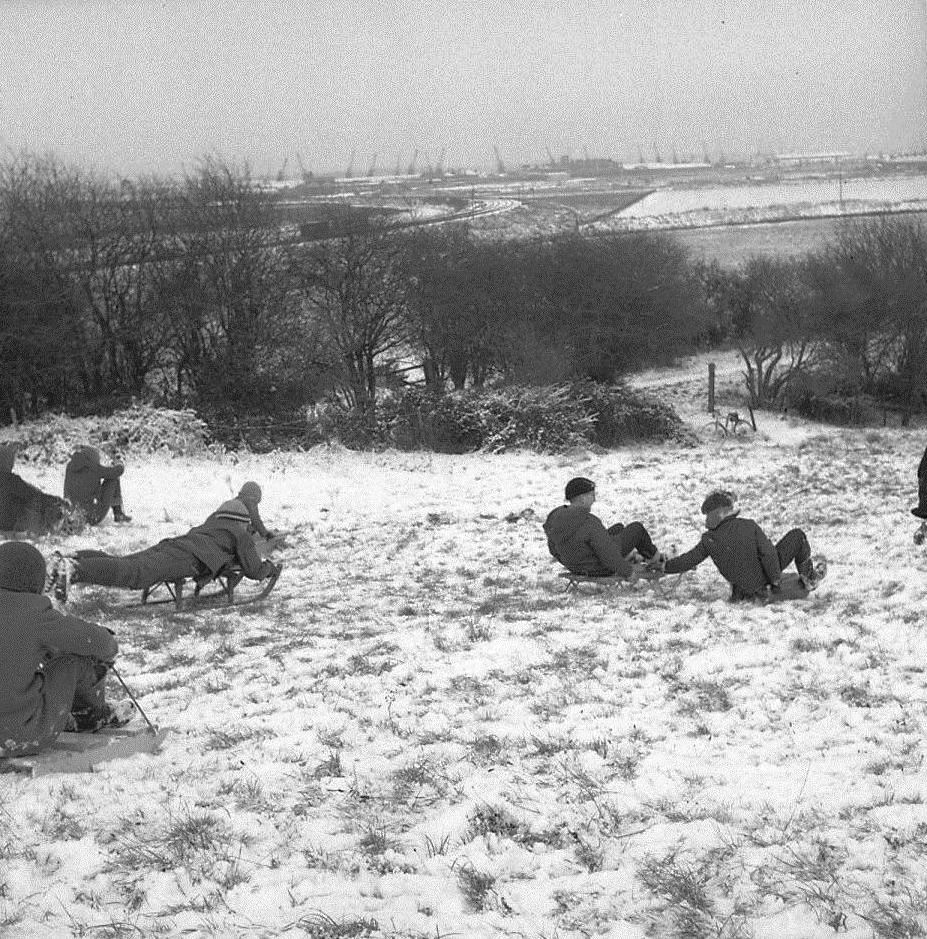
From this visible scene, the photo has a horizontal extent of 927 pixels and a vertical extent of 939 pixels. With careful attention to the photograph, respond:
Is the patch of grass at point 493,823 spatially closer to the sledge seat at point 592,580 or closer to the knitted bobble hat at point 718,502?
the knitted bobble hat at point 718,502

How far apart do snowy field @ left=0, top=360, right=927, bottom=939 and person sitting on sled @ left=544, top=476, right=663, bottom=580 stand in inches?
13.2

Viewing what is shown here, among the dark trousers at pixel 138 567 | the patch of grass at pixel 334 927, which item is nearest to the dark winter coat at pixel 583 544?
the dark trousers at pixel 138 567

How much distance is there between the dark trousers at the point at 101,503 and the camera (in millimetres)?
13469

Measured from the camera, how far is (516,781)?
5156 mm

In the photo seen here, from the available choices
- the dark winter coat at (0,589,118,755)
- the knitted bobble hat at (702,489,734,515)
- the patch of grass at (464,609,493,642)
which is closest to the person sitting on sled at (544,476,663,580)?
the knitted bobble hat at (702,489,734,515)

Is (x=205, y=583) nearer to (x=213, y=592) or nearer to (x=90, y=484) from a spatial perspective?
(x=213, y=592)

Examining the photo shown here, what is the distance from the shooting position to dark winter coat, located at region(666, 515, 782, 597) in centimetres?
885

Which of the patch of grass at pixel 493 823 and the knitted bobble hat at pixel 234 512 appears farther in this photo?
the knitted bobble hat at pixel 234 512

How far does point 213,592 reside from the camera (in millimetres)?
10078

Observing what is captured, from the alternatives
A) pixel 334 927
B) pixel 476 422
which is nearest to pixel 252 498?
pixel 334 927

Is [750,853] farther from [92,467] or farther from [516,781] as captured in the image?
[92,467]

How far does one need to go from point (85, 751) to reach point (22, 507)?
24.8ft

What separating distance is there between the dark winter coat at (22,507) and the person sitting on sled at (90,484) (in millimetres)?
791

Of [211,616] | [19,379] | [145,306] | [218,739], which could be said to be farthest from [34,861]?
[145,306]
